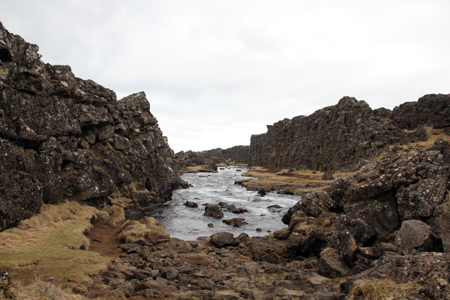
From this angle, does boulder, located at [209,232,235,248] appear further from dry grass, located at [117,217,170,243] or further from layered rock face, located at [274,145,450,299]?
layered rock face, located at [274,145,450,299]

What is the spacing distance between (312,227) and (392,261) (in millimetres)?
11224

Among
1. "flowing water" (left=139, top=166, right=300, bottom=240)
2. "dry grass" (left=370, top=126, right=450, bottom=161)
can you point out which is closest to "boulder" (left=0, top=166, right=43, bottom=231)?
"flowing water" (left=139, top=166, right=300, bottom=240)

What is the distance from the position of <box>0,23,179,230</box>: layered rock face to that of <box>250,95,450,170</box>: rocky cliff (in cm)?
6524

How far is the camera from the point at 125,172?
40.4 metres

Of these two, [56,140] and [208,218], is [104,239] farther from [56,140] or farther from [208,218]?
[208,218]

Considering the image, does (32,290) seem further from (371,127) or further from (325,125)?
(325,125)

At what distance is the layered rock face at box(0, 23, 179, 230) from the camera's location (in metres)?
21.4

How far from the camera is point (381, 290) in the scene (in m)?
8.98

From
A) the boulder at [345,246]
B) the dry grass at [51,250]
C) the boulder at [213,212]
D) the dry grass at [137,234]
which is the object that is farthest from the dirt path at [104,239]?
the boulder at [345,246]

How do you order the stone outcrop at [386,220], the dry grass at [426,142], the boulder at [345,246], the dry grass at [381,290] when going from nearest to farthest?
the dry grass at [381,290] → the stone outcrop at [386,220] → the boulder at [345,246] → the dry grass at [426,142]

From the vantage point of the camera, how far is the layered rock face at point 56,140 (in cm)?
2142

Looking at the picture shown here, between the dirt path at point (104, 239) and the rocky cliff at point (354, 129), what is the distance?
7316cm

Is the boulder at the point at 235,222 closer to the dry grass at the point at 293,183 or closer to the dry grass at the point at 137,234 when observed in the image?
the dry grass at the point at 137,234

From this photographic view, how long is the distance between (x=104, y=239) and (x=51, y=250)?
7.10 metres
